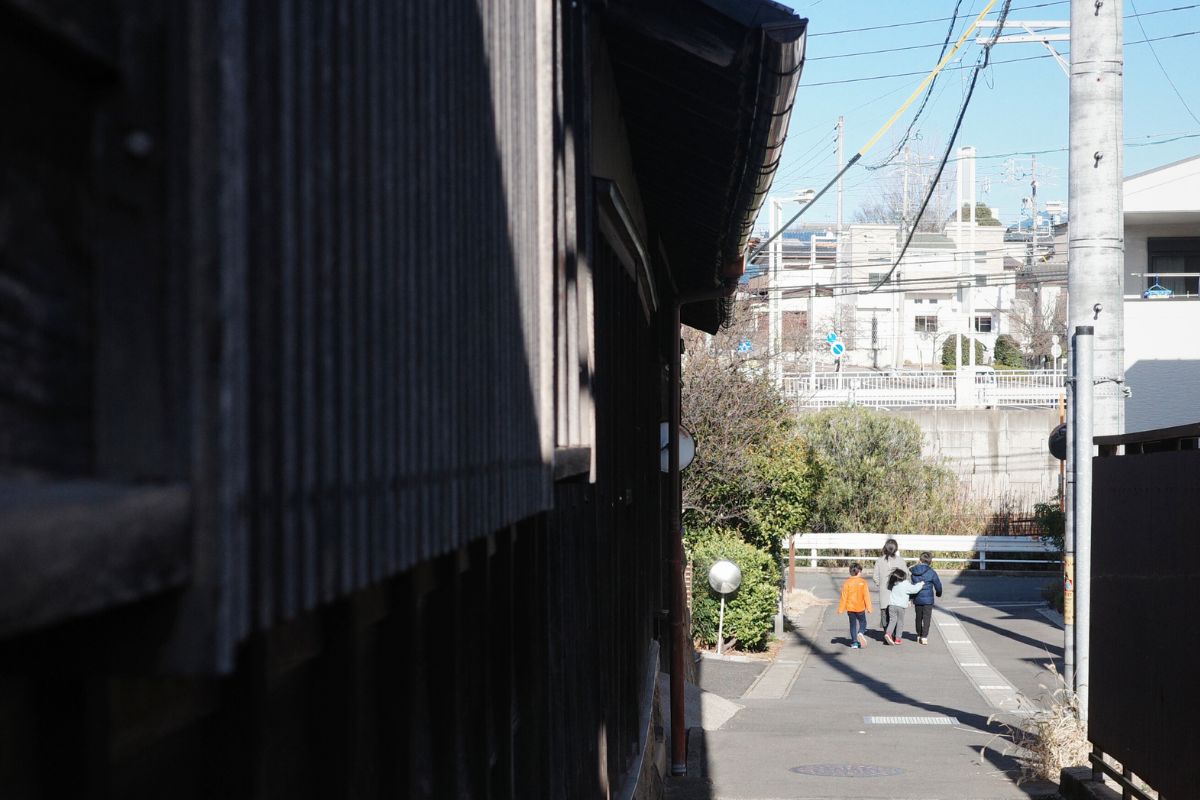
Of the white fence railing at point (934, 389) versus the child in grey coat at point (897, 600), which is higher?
the white fence railing at point (934, 389)

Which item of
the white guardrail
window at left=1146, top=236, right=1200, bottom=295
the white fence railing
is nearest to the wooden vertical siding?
window at left=1146, top=236, right=1200, bottom=295

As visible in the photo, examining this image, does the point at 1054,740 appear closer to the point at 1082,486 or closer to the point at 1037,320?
the point at 1082,486

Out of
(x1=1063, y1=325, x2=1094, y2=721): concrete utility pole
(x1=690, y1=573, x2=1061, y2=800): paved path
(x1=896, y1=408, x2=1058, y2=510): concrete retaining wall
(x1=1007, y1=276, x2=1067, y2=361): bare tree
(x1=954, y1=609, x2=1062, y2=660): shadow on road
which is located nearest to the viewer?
(x1=1063, y1=325, x2=1094, y2=721): concrete utility pole

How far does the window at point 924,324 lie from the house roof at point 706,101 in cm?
6228

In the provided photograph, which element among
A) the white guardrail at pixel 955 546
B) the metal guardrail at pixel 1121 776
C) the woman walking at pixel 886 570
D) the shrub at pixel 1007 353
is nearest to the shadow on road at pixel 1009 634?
the woman walking at pixel 886 570

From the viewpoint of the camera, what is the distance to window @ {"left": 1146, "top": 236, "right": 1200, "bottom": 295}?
78.1ft

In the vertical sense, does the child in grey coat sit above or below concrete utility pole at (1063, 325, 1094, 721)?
below

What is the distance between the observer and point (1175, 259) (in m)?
24.1

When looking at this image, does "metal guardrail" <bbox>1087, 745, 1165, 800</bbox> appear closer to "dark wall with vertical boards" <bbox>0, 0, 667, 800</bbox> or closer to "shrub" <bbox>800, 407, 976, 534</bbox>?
"dark wall with vertical boards" <bbox>0, 0, 667, 800</bbox>

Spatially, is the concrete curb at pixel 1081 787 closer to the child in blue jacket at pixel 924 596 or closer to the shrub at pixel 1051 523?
the child in blue jacket at pixel 924 596

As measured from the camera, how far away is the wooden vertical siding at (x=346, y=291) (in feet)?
3.67

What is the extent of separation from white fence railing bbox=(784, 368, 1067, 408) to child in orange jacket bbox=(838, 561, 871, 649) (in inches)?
626

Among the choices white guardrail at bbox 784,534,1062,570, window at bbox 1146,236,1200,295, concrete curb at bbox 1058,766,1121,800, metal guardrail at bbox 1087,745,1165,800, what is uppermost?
window at bbox 1146,236,1200,295

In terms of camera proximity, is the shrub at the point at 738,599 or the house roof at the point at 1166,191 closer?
the shrub at the point at 738,599
